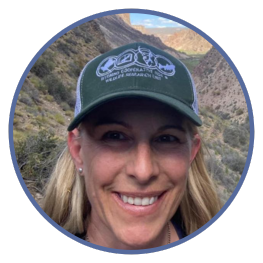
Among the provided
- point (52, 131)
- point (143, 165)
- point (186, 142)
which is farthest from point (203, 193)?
point (52, 131)

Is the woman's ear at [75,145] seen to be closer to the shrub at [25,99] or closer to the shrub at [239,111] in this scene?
the shrub at [25,99]

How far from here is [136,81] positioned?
1173 mm

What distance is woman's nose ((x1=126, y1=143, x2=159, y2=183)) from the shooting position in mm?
1176

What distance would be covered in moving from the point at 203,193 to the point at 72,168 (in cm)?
72

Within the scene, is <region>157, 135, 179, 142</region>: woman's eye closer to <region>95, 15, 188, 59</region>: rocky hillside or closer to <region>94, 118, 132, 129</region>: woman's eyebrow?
<region>94, 118, 132, 129</region>: woman's eyebrow

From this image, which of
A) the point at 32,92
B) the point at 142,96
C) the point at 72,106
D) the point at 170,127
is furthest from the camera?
the point at 32,92

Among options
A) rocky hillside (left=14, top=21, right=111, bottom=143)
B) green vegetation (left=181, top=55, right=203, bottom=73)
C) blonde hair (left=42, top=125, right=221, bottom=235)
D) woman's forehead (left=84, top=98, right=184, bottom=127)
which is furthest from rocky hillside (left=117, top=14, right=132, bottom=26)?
blonde hair (left=42, top=125, right=221, bottom=235)

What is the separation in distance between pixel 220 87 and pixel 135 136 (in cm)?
75

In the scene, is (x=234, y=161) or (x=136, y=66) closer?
(x=136, y=66)

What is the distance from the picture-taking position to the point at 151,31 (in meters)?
1.60

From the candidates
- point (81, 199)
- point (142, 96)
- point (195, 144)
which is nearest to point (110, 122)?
point (142, 96)

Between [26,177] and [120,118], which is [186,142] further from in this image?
[26,177]

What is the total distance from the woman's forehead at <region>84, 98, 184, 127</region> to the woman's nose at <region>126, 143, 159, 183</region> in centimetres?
11

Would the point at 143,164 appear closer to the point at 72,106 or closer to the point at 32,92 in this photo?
the point at 72,106
